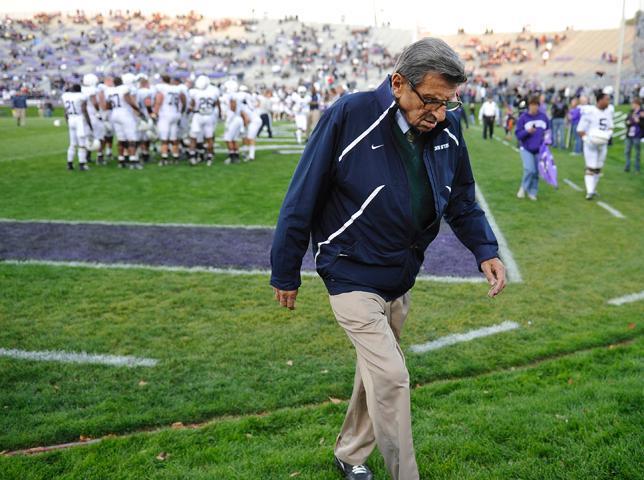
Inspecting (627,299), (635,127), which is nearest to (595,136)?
(635,127)

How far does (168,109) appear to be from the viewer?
1549 centimetres

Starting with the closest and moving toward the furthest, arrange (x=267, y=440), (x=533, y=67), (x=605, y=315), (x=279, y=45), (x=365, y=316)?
(x=365, y=316) → (x=267, y=440) → (x=605, y=315) → (x=533, y=67) → (x=279, y=45)

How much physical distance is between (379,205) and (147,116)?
46.2 ft

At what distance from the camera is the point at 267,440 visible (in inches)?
146

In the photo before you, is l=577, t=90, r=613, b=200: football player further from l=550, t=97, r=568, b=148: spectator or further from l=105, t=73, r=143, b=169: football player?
l=550, t=97, r=568, b=148: spectator

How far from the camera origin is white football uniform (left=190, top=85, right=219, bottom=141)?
15852 millimetres

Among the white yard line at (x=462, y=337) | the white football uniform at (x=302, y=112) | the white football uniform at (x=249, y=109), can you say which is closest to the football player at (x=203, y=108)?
the white football uniform at (x=249, y=109)

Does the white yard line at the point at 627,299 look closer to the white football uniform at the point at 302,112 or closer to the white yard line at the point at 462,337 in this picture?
the white yard line at the point at 462,337

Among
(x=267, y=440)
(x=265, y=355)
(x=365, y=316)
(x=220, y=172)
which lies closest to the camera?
(x=365, y=316)

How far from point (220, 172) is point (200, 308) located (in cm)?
996

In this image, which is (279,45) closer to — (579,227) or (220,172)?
(220,172)

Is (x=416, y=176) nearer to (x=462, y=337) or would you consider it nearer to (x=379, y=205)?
(x=379, y=205)

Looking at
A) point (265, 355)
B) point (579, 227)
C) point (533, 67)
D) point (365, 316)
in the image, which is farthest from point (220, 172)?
point (533, 67)

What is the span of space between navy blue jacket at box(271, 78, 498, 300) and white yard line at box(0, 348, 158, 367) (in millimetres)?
2403
